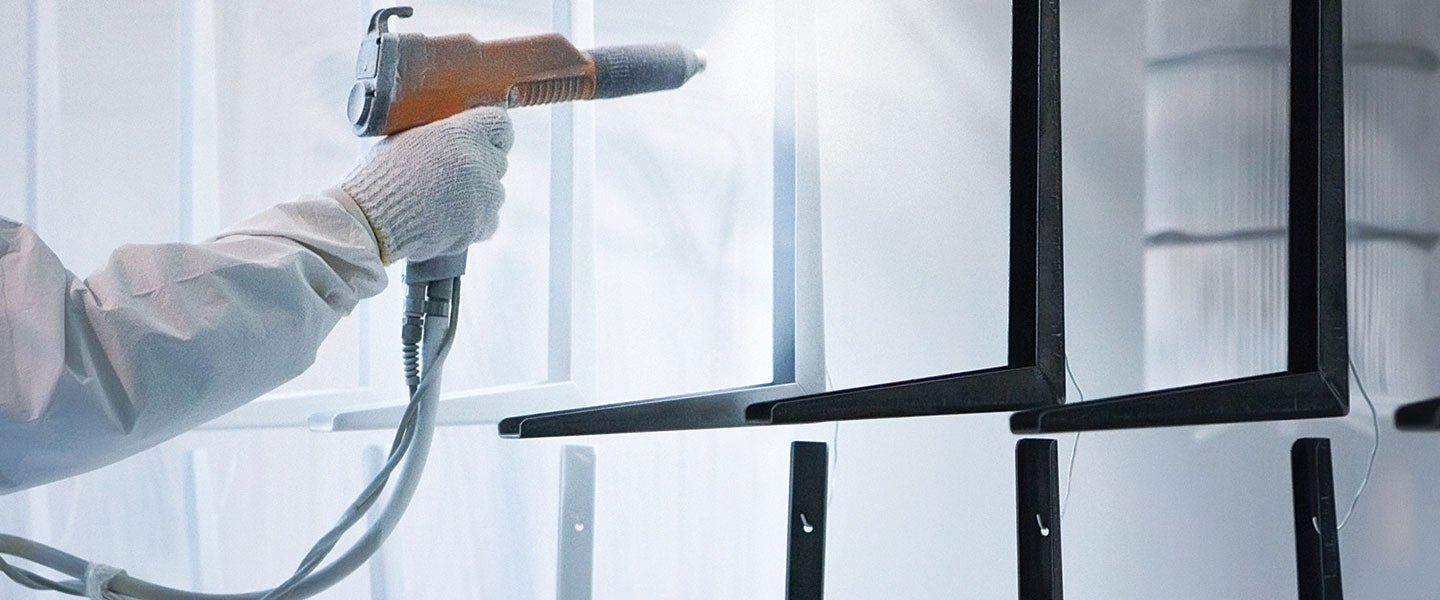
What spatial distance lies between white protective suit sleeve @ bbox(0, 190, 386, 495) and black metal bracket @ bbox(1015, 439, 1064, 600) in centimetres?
45

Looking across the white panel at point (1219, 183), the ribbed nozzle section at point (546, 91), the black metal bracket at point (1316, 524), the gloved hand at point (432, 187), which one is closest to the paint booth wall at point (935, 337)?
the white panel at point (1219, 183)

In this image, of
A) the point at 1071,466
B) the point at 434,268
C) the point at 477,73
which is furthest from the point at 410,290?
the point at 1071,466

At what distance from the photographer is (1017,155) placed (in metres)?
0.75

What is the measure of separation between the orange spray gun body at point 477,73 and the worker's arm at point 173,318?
71 mm

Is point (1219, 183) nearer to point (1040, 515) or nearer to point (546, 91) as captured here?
point (1040, 515)

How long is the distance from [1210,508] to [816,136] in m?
0.51

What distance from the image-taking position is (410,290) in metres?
0.80

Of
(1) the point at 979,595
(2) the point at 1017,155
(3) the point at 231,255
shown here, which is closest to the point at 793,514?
(2) the point at 1017,155

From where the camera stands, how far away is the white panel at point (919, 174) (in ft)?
3.98

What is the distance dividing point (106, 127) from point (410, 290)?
432 millimetres

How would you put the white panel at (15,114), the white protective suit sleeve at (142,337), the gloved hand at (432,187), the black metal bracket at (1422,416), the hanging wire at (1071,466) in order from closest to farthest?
the black metal bracket at (1422,416)
the white protective suit sleeve at (142,337)
the gloved hand at (432,187)
the white panel at (15,114)
the hanging wire at (1071,466)

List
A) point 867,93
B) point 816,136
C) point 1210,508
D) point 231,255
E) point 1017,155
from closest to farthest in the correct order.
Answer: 1. point 231,255
2. point 1017,155
3. point 816,136
4. point 1210,508
5. point 867,93

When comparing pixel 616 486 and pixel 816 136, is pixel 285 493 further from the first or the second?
pixel 816 136

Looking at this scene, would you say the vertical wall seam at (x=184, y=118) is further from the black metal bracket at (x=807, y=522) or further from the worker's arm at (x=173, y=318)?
the black metal bracket at (x=807, y=522)
